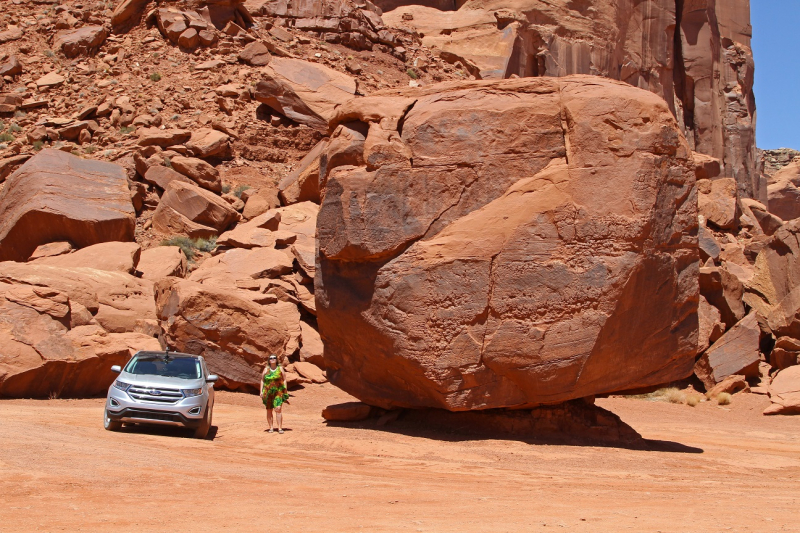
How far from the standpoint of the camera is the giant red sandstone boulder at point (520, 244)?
1107 cm

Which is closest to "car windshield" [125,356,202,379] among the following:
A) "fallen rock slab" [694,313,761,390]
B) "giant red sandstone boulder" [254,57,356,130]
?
"fallen rock slab" [694,313,761,390]

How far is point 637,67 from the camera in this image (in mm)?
39031

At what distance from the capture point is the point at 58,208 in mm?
21453

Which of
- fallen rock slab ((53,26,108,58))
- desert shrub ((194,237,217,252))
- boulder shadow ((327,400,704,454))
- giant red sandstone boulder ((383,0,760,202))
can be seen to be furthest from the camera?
giant red sandstone boulder ((383,0,760,202))

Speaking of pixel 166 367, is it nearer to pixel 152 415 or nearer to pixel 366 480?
pixel 152 415

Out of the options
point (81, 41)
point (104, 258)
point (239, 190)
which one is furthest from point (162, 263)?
point (81, 41)

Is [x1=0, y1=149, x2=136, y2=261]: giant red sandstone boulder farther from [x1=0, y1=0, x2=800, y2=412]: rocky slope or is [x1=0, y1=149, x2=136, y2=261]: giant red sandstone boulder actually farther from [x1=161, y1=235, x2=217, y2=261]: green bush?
[x1=161, y1=235, x2=217, y2=261]: green bush

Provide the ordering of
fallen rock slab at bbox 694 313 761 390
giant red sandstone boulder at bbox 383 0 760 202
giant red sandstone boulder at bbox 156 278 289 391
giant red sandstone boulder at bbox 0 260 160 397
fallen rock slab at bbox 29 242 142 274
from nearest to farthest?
giant red sandstone boulder at bbox 0 260 160 397
giant red sandstone boulder at bbox 156 278 289 391
fallen rock slab at bbox 694 313 761 390
fallen rock slab at bbox 29 242 142 274
giant red sandstone boulder at bbox 383 0 760 202

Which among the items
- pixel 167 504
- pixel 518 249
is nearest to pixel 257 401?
pixel 518 249

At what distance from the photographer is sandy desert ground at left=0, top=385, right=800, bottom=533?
6.53 m

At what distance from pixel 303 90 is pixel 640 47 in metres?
18.5

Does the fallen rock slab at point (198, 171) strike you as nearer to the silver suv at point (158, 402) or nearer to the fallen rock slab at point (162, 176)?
the fallen rock slab at point (162, 176)

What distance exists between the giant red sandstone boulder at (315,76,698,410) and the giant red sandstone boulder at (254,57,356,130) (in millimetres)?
18335

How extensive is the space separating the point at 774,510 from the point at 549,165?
557 cm
